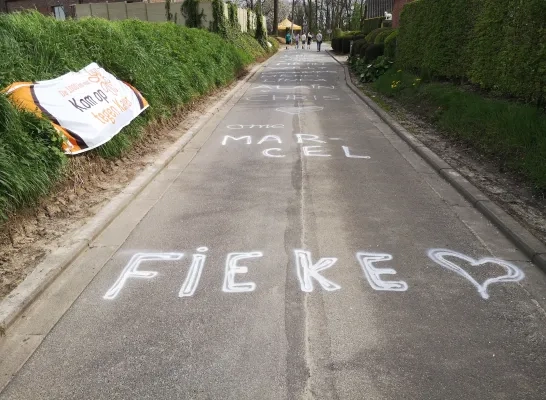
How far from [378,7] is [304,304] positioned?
48.8 metres

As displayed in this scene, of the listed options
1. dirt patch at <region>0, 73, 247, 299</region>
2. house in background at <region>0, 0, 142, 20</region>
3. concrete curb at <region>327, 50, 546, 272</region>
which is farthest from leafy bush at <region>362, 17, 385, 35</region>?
dirt patch at <region>0, 73, 247, 299</region>

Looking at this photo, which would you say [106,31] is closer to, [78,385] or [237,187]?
[237,187]

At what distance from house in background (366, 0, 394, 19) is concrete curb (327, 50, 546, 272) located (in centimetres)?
3827

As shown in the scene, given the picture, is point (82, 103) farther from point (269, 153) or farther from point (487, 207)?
point (487, 207)

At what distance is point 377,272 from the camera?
4.29 m

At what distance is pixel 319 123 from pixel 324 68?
16.3 metres

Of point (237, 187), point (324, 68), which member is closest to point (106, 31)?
point (237, 187)

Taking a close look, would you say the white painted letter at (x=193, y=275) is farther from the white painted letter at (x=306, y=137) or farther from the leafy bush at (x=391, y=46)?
the leafy bush at (x=391, y=46)

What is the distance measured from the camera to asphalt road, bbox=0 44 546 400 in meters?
2.94

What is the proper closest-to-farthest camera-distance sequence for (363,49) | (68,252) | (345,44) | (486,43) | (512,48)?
(68,252) < (512,48) < (486,43) < (363,49) < (345,44)

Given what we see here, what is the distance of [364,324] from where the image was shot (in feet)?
11.5

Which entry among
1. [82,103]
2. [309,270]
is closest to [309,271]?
[309,270]

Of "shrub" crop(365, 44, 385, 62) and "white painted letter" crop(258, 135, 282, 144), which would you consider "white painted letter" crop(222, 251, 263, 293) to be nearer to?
"white painted letter" crop(258, 135, 282, 144)

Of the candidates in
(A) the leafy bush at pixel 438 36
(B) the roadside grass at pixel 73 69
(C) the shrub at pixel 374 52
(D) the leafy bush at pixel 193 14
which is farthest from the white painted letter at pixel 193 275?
(D) the leafy bush at pixel 193 14
